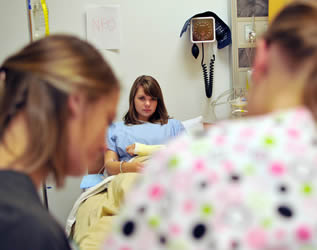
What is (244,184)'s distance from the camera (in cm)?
47

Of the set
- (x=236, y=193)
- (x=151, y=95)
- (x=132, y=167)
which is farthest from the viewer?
(x=151, y=95)

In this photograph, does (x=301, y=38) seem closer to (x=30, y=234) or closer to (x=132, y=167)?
(x=30, y=234)

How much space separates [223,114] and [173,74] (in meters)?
0.54

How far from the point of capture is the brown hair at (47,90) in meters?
0.65

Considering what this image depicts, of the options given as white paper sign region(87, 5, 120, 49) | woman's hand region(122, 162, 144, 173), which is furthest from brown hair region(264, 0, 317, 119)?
white paper sign region(87, 5, 120, 49)

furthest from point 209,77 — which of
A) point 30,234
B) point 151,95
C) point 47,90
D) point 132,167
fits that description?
point 30,234

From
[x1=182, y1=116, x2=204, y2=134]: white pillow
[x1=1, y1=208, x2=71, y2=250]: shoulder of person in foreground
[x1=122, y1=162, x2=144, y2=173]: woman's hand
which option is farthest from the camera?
[x1=182, y1=116, x2=204, y2=134]: white pillow

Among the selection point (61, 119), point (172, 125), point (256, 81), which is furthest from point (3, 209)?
point (172, 125)

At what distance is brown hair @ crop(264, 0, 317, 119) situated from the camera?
53 centimetres

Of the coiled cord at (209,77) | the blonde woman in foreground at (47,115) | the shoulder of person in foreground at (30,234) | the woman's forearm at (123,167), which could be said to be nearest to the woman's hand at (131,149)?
the woman's forearm at (123,167)

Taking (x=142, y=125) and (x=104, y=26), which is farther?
(x=104, y=26)

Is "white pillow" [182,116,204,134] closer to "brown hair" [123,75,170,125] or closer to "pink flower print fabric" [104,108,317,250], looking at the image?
"brown hair" [123,75,170,125]

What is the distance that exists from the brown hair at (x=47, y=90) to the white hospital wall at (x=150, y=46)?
1961mm

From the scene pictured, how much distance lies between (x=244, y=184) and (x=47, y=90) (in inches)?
15.5
